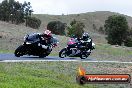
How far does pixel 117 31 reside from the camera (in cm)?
10888

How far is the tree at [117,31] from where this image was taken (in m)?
107

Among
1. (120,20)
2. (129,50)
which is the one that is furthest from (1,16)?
(129,50)

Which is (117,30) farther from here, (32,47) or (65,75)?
(65,75)

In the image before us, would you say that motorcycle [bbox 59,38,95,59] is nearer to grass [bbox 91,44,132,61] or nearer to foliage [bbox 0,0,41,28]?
grass [bbox 91,44,132,61]

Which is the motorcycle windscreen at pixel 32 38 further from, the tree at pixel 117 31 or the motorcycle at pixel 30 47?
the tree at pixel 117 31

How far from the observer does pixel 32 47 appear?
103 ft

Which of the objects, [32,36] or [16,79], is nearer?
[16,79]

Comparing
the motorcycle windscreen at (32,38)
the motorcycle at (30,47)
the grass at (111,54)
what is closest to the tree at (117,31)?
the grass at (111,54)

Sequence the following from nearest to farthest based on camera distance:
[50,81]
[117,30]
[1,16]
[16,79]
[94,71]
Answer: [16,79] → [50,81] → [94,71] → [117,30] → [1,16]

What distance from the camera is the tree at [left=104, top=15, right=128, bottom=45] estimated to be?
4198 inches

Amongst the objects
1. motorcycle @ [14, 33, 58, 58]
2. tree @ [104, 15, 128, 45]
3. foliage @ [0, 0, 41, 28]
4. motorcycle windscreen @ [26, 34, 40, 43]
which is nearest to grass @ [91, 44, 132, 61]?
motorcycle @ [14, 33, 58, 58]

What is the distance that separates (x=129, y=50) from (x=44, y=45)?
106 feet

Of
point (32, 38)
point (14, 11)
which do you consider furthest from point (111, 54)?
point (14, 11)

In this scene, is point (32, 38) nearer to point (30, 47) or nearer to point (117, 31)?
point (30, 47)
